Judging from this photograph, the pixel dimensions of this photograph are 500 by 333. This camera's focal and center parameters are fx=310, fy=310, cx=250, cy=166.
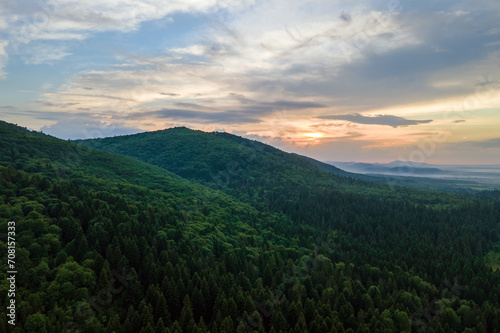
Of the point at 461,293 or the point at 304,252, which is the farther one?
the point at 304,252

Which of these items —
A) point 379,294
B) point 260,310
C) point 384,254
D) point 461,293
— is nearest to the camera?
point 260,310

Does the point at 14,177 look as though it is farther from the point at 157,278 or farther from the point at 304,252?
the point at 304,252

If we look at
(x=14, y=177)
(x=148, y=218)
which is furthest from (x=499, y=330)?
(x=14, y=177)

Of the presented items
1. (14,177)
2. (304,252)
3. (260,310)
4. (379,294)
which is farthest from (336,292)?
(14,177)

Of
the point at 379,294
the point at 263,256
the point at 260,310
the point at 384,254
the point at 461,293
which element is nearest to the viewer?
the point at 260,310

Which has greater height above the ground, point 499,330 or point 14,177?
point 14,177

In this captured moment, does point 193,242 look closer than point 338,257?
Yes

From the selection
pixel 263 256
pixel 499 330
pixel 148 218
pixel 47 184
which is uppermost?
pixel 47 184

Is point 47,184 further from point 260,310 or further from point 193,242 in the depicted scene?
point 260,310

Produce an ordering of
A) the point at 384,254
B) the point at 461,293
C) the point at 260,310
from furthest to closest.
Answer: the point at 384,254, the point at 461,293, the point at 260,310
